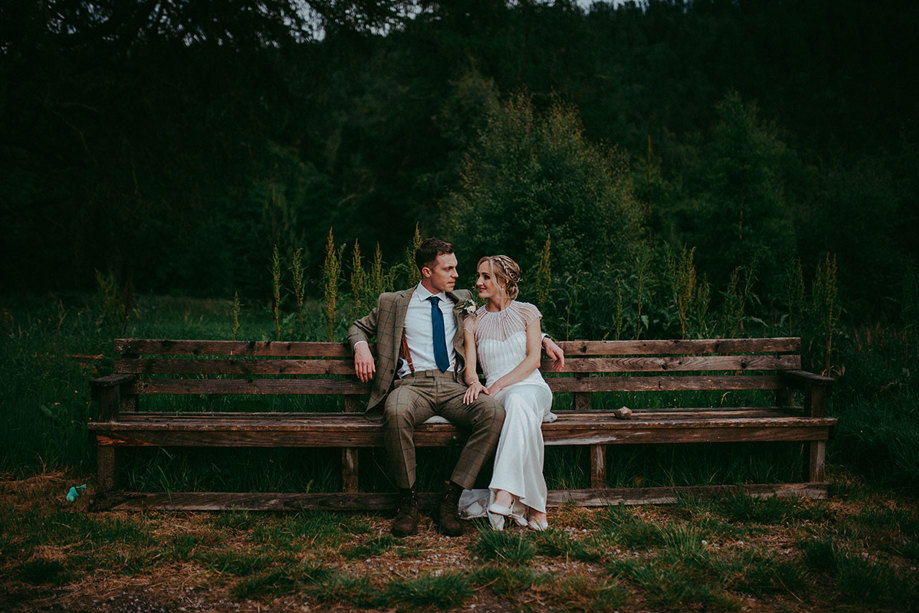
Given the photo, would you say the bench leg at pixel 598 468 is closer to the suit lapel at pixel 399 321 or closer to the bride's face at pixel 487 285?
the bride's face at pixel 487 285

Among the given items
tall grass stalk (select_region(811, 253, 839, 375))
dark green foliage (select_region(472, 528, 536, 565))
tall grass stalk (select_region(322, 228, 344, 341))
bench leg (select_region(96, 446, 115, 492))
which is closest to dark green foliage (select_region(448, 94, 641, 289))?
tall grass stalk (select_region(811, 253, 839, 375))

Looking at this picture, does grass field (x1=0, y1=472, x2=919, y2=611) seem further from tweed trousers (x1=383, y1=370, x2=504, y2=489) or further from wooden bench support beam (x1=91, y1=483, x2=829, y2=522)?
tweed trousers (x1=383, y1=370, x2=504, y2=489)

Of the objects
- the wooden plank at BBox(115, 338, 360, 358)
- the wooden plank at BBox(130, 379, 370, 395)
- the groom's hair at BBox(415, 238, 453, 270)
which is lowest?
the wooden plank at BBox(130, 379, 370, 395)

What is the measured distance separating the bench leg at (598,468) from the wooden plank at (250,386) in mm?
1606

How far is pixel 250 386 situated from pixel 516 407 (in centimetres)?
197

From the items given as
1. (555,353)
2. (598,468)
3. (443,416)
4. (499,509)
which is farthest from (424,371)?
(598,468)

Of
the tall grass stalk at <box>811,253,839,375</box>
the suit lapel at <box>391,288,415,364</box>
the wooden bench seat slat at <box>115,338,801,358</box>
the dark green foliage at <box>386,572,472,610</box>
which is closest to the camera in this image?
the dark green foliage at <box>386,572,472,610</box>

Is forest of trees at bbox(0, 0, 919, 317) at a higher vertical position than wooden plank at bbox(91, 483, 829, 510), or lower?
higher

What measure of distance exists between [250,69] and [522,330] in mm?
11858

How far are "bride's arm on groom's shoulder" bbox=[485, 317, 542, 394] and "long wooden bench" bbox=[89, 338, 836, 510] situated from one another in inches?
13.8

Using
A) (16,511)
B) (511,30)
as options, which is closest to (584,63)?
(511,30)

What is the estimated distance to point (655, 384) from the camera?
4.59 m

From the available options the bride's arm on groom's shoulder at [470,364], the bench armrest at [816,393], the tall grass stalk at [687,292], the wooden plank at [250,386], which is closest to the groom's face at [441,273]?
the bride's arm on groom's shoulder at [470,364]

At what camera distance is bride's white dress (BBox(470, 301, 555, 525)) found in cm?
363
